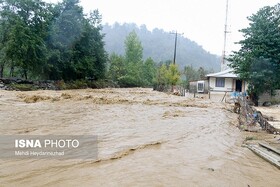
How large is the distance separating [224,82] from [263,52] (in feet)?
45.2

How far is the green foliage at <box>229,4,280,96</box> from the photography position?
17969 millimetres

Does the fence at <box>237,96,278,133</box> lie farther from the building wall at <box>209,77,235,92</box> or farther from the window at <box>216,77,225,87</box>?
the window at <box>216,77,225,87</box>

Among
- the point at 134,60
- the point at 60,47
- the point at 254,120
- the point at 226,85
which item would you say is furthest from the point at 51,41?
the point at 254,120

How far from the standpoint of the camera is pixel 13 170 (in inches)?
163

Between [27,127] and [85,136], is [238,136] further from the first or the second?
[27,127]

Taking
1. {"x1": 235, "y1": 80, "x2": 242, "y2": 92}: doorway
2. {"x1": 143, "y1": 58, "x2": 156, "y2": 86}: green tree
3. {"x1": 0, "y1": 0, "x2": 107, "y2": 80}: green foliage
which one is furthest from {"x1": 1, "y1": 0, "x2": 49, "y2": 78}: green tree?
{"x1": 143, "y1": 58, "x2": 156, "y2": 86}: green tree

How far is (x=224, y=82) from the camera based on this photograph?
3170 cm

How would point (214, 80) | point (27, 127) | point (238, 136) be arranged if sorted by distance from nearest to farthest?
point (27, 127) < point (238, 136) < point (214, 80)

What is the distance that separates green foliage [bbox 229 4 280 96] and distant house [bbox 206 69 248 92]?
12258 mm

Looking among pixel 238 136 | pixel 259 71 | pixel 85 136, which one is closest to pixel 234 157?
pixel 238 136

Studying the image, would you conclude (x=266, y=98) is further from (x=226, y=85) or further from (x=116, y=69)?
(x=116, y=69)

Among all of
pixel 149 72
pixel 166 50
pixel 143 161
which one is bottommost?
pixel 143 161

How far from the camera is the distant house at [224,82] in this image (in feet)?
102

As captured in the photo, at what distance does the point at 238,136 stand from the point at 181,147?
273 cm
